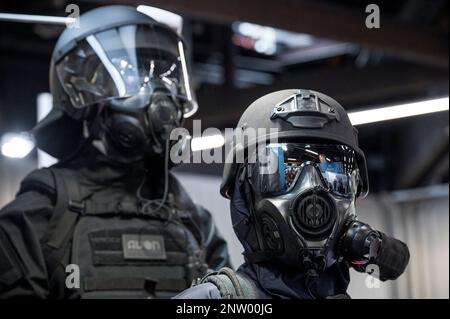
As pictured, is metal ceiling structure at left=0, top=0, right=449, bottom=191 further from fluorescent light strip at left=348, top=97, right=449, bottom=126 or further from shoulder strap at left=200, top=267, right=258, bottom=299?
shoulder strap at left=200, top=267, right=258, bottom=299

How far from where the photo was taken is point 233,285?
2029 mm

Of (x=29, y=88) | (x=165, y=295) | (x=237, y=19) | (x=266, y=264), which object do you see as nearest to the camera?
(x=266, y=264)

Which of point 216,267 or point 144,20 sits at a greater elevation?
point 144,20

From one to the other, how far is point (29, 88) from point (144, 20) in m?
2.97

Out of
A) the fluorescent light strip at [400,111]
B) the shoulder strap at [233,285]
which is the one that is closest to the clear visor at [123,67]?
the fluorescent light strip at [400,111]

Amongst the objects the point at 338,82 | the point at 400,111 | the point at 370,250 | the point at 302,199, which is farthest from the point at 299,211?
the point at 338,82

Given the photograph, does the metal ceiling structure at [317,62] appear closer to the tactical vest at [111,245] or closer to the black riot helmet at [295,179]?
the tactical vest at [111,245]

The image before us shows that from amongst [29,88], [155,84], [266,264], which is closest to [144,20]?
[155,84]

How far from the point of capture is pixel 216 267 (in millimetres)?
2959

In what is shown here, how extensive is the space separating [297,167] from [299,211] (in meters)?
0.10

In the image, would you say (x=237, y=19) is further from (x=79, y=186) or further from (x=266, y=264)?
(x=266, y=264)

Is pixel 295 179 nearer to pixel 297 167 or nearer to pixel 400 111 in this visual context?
pixel 297 167

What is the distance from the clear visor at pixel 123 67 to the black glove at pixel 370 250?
105cm

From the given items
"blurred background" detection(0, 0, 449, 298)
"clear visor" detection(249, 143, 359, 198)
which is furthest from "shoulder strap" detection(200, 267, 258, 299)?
"blurred background" detection(0, 0, 449, 298)
